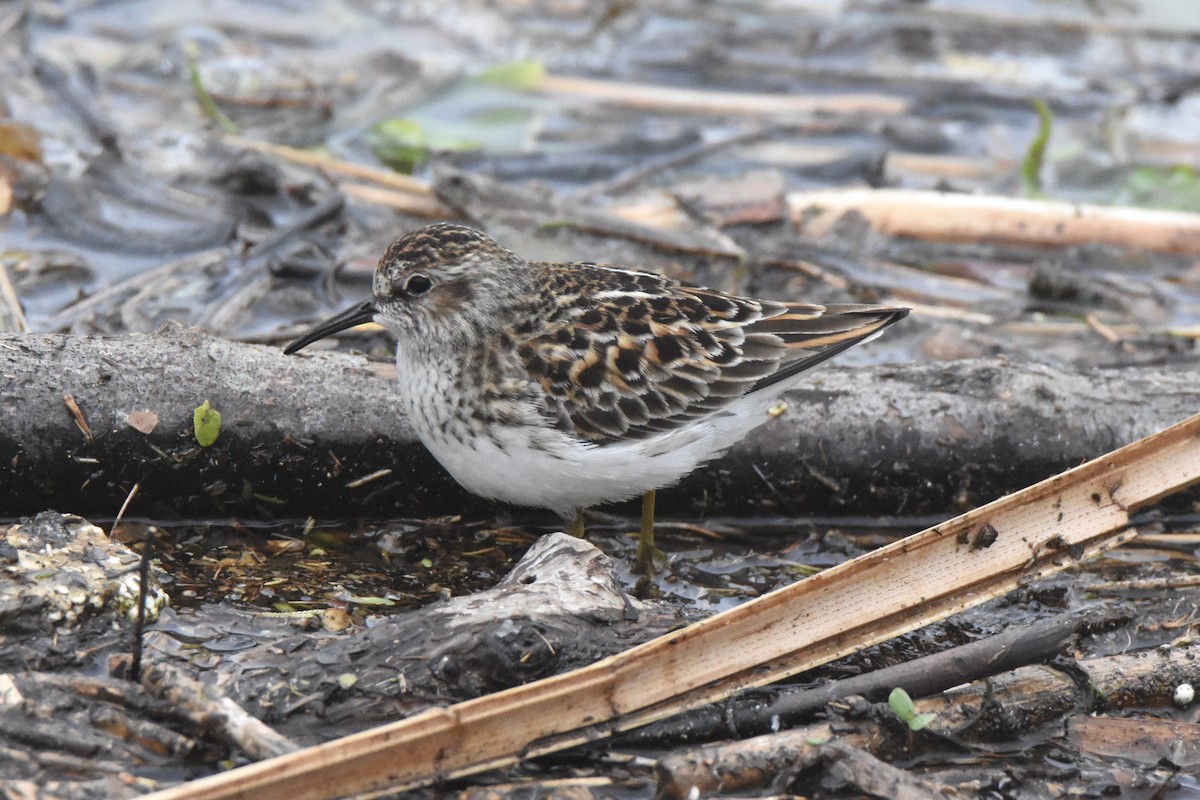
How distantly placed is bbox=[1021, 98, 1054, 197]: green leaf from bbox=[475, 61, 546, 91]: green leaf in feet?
12.3

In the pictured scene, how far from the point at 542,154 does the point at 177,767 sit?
659 centimetres

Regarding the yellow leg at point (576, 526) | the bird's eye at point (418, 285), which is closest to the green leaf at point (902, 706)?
the yellow leg at point (576, 526)

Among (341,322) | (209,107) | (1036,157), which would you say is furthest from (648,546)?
(209,107)

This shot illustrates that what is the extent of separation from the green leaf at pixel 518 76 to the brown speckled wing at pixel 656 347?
5053 millimetres

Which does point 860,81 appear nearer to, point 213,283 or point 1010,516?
point 213,283

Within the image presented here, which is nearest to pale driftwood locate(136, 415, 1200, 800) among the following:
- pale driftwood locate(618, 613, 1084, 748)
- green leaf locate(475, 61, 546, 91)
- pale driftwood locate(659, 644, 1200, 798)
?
pale driftwood locate(618, 613, 1084, 748)

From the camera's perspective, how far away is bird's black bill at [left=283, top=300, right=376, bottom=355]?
613 centimetres

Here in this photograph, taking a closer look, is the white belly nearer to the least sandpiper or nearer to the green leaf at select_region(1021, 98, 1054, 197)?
the least sandpiper

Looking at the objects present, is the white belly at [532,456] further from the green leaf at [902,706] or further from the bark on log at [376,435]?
the green leaf at [902,706]

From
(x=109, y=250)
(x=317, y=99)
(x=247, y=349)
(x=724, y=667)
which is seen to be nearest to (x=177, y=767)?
(x=724, y=667)

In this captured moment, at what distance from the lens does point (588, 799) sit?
419 cm

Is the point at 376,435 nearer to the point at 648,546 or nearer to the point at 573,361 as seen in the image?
the point at 573,361

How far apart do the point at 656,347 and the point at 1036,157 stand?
14.9 ft

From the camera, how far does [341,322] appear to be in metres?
6.23
